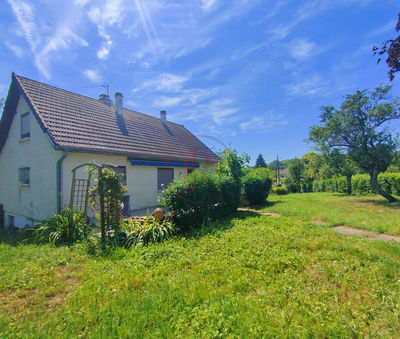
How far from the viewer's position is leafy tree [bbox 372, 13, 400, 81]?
2.52m

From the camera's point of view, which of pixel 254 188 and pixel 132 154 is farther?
pixel 254 188

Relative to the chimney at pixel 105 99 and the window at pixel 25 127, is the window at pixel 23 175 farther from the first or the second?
the chimney at pixel 105 99

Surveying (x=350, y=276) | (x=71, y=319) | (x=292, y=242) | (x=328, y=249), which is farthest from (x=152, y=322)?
(x=328, y=249)

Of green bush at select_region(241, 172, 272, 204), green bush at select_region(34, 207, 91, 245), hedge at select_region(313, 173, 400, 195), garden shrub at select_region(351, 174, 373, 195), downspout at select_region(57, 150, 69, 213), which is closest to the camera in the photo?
green bush at select_region(34, 207, 91, 245)

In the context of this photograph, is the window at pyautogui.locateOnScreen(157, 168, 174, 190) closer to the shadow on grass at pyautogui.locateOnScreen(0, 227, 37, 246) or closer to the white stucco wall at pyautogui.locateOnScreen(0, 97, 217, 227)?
the white stucco wall at pyautogui.locateOnScreen(0, 97, 217, 227)

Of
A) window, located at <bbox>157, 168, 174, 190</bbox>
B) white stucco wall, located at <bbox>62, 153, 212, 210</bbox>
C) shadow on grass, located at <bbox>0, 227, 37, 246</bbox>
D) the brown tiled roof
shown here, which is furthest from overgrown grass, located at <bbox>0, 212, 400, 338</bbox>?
window, located at <bbox>157, 168, 174, 190</bbox>

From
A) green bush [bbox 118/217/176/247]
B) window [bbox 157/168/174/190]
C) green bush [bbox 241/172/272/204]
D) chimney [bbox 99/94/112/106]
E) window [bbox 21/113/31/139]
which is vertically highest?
chimney [bbox 99/94/112/106]

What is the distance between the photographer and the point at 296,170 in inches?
930

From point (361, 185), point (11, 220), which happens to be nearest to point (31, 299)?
point (11, 220)

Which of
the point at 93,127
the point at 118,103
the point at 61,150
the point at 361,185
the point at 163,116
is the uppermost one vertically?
the point at 163,116

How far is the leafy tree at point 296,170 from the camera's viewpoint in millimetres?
23595

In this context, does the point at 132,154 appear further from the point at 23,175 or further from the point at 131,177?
the point at 23,175

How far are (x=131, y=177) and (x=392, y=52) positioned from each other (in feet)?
30.5

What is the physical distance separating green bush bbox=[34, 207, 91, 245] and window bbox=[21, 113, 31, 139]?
570 centimetres
